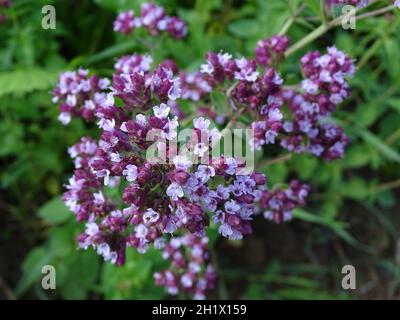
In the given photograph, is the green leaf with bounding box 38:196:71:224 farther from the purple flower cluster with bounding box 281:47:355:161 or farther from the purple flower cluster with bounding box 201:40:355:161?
the purple flower cluster with bounding box 281:47:355:161

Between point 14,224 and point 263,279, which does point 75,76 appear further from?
point 263,279

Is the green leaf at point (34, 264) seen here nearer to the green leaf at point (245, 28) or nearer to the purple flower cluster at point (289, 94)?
the purple flower cluster at point (289, 94)

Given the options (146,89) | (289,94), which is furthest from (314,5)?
(146,89)

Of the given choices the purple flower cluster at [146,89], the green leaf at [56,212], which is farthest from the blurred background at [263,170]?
the purple flower cluster at [146,89]

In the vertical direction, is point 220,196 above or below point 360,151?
below

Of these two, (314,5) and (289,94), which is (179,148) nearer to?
(289,94)

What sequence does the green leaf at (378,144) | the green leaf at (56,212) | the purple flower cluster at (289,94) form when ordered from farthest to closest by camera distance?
the green leaf at (378,144)
the green leaf at (56,212)
the purple flower cluster at (289,94)

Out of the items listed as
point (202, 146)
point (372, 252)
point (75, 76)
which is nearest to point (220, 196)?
point (202, 146)
